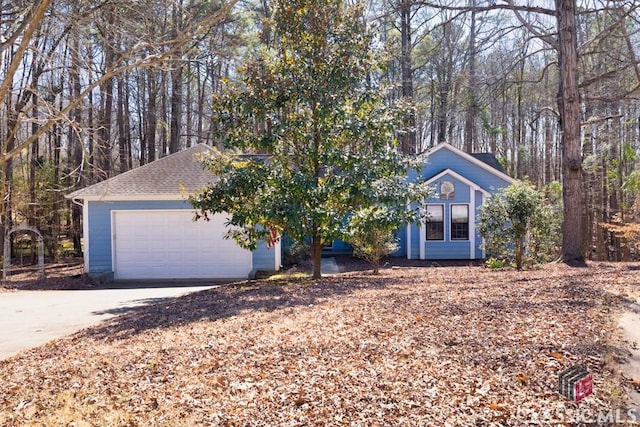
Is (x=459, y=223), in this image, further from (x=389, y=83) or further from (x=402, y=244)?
(x=389, y=83)

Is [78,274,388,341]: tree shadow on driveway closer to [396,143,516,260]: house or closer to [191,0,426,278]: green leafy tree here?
[191,0,426,278]: green leafy tree

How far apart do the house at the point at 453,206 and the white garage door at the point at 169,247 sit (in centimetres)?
697

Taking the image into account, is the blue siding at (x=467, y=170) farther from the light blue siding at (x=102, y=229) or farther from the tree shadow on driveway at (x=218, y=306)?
the tree shadow on driveway at (x=218, y=306)

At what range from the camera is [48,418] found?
322cm

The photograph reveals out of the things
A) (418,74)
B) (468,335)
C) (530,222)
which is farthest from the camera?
(418,74)

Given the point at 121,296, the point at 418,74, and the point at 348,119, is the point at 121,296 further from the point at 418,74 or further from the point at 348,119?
the point at 418,74

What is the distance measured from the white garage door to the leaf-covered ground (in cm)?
742

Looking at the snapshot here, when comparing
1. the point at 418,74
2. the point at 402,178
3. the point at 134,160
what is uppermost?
the point at 418,74

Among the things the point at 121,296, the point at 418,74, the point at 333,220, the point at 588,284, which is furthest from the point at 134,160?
the point at 588,284

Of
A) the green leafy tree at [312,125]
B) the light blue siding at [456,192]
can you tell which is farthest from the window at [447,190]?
the green leafy tree at [312,125]

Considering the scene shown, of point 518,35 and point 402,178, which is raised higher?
point 518,35

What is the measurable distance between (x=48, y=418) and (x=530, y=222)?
946cm

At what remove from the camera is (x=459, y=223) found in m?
16.9

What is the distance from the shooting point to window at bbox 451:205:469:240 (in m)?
16.9
